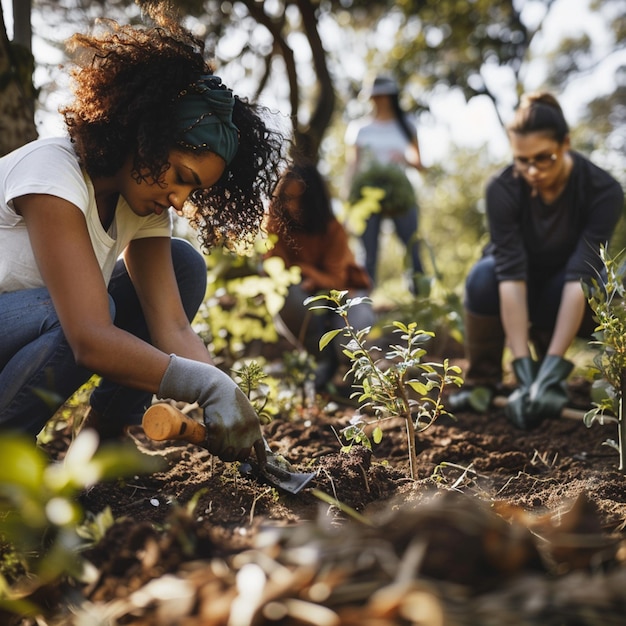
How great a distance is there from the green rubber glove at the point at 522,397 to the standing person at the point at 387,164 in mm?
1858

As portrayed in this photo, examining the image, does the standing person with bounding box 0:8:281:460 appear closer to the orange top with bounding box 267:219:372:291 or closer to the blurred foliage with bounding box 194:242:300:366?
the blurred foliage with bounding box 194:242:300:366

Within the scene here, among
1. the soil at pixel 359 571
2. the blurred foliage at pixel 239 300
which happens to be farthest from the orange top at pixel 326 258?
the soil at pixel 359 571

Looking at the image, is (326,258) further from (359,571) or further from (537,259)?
(359,571)

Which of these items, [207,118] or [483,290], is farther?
[483,290]

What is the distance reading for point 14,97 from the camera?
7.64 feet

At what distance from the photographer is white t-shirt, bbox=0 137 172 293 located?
1.53 meters

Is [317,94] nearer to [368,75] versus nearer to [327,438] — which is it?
[327,438]

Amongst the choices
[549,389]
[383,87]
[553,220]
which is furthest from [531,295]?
[383,87]

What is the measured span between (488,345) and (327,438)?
1.07m

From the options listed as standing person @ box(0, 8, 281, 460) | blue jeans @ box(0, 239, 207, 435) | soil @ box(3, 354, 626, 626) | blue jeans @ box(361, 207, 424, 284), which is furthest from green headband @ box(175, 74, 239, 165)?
blue jeans @ box(361, 207, 424, 284)

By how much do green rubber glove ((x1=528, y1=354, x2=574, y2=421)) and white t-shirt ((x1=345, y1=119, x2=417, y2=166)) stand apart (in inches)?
95.3

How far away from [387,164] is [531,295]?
1.82 meters

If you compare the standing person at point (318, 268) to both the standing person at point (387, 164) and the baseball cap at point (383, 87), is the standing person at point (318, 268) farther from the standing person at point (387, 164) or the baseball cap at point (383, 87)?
the baseball cap at point (383, 87)

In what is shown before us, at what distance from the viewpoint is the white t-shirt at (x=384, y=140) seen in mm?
4676
